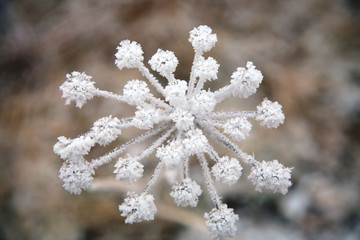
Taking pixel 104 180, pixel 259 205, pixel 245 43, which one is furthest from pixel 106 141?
pixel 245 43

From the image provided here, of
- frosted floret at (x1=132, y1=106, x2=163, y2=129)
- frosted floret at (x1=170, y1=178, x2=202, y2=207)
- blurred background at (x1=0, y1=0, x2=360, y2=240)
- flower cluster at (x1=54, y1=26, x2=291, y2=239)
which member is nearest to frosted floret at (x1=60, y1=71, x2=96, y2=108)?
flower cluster at (x1=54, y1=26, x2=291, y2=239)

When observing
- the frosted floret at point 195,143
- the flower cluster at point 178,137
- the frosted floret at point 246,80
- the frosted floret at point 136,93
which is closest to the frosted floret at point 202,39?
the flower cluster at point 178,137

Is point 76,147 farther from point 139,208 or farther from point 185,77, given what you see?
point 185,77

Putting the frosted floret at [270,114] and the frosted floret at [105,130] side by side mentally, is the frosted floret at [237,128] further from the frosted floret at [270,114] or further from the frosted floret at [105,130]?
the frosted floret at [105,130]

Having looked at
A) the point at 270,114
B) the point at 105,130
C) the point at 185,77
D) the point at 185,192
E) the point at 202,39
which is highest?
the point at 185,77

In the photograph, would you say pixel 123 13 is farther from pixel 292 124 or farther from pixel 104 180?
pixel 292 124

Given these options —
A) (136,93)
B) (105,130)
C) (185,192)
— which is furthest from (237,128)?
(105,130)
